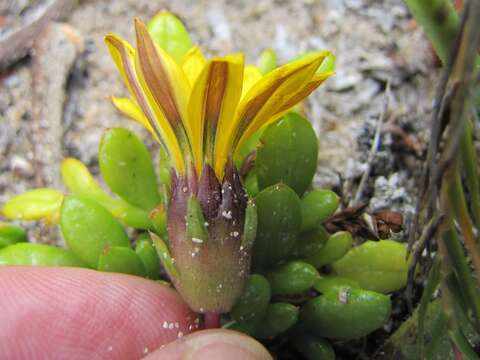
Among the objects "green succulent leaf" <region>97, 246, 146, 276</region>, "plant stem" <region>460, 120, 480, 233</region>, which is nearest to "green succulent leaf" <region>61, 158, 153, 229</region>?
"green succulent leaf" <region>97, 246, 146, 276</region>

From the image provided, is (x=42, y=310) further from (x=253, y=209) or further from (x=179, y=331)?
(x=253, y=209)

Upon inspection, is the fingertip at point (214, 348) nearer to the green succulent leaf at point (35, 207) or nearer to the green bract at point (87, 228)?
the green bract at point (87, 228)

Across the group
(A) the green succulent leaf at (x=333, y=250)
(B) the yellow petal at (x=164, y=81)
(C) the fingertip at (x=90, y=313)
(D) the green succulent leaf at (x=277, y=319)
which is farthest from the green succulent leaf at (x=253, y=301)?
(B) the yellow petal at (x=164, y=81)

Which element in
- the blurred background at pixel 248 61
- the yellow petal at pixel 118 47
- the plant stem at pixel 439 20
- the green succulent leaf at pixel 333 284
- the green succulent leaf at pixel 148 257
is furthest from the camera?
the blurred background at pixel 248 61

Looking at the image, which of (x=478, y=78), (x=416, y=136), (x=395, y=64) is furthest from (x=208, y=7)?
(x=478, y=78)

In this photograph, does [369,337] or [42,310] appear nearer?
[42,310]

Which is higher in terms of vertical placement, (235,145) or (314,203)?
(235,145)
